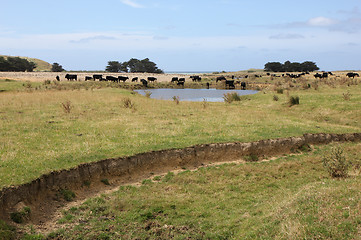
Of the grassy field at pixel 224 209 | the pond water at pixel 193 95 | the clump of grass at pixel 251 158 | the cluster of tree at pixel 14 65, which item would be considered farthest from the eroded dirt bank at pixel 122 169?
the cluster of tree at pixel 14 65

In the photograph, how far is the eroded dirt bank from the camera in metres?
9.63

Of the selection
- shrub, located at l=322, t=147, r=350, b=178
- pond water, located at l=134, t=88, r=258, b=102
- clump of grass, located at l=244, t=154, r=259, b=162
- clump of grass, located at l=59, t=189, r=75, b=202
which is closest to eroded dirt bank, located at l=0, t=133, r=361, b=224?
clump of grass, located at l=59, t=189, r=75, b=202

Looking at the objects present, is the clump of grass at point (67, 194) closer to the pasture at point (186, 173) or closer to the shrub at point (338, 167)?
the pasture at point (186, 173)

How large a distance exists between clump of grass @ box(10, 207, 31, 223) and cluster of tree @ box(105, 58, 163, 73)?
103 m

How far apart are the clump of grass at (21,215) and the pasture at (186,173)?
0.99 meters

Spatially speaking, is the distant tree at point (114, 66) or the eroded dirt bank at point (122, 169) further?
the distant tree at point (114, 66)

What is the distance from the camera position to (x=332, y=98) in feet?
93.8

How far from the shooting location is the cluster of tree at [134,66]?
111 metres

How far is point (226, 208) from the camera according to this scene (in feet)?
33.0

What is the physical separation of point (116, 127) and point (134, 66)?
9744cm

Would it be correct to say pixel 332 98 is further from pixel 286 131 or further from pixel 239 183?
pixel 239 183

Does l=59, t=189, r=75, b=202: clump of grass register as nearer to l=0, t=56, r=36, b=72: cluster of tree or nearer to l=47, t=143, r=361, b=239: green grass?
l=47, t=143, r=361, b=239: green grass

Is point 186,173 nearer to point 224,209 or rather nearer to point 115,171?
point 115,171

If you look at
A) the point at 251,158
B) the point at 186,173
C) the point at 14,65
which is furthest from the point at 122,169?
the point at 14,65
